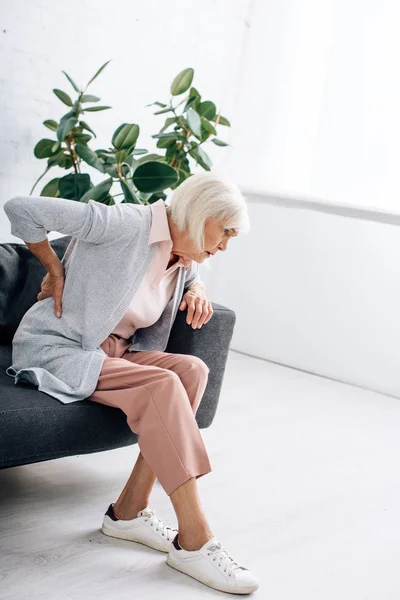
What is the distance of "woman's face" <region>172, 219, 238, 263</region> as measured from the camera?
2.24 metres

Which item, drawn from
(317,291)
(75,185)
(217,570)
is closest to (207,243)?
(217,570)

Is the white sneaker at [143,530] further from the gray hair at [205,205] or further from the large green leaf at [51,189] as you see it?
the large green leaf at [51,189]

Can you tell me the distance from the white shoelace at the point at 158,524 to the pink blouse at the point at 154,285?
49 cm

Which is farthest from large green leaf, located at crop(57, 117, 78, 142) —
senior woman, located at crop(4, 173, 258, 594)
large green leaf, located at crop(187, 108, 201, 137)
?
senior woman, located at crop(4, 173, 258, 594)

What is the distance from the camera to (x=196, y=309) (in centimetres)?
243

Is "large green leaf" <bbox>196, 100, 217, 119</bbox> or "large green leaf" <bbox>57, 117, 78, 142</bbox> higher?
"large green leaf" <bbox>196, 100, 217, 119</bbox>

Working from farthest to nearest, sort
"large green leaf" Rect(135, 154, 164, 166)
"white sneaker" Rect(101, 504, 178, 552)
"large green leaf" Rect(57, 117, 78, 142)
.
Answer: "large green leaf" Rect(135, 154, 164, 166)
"large green leaf" Rect(57, 117, 78, 142)
"white sneaker" Rect(101, 504, 178, 552)

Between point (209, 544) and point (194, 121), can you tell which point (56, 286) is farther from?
point (194, 121)

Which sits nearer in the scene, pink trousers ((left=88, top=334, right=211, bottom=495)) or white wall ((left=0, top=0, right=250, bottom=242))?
pink trousers ((left=88, top=334, right=211, bottom=495))

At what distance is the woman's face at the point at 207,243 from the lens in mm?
2242

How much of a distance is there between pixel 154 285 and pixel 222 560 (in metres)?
0.76

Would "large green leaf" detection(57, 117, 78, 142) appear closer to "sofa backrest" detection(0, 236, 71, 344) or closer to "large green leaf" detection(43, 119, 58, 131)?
"large green leaf" detection(43, 119, 58, 131)

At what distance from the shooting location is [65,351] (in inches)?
85.7

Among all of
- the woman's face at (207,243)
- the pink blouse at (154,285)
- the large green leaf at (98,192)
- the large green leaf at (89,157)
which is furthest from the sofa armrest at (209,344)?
the large green leaf at (89,157)
